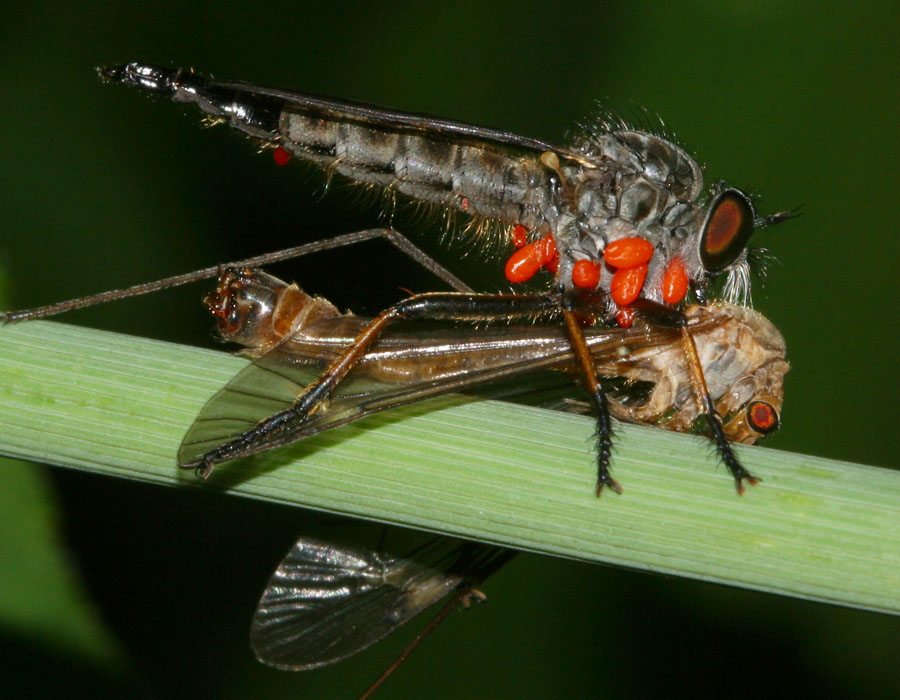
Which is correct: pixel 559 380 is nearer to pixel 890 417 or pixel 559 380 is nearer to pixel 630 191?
pixel 630 191

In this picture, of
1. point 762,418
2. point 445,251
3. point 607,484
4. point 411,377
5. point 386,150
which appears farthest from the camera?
point 445,251

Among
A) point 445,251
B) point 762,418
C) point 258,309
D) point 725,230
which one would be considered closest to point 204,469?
point 258,309

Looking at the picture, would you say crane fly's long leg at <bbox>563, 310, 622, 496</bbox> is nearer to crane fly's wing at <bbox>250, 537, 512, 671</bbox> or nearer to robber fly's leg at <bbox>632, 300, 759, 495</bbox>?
robber fly's leg at <bbox>632, 300, 759, 495</bbox>

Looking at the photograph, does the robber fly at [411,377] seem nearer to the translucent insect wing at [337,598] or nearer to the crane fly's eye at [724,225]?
the translucent insect wing at [337,598]

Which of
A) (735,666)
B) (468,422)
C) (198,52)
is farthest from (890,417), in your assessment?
(198,52)

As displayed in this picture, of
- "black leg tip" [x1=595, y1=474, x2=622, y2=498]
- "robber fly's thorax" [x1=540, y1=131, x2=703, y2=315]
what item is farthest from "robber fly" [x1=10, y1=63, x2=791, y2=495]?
"black leg tip" [x1=595, y1=474, x2=622, y2=498]

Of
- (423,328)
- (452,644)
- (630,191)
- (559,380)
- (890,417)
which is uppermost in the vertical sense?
(630,191)

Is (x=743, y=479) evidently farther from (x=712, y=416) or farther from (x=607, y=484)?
(x=712, y=416)
